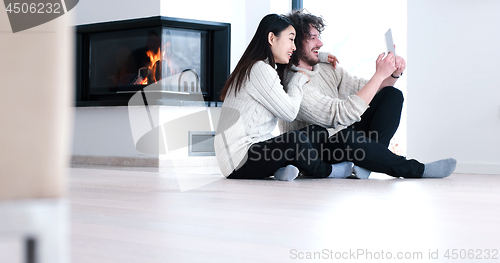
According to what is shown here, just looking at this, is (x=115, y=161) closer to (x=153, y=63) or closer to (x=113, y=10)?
(x=153, y=63)

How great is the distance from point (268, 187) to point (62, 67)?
170 centimetres

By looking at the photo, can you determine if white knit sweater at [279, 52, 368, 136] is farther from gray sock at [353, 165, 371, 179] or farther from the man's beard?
gray sock at [353, 165, 371, 179]

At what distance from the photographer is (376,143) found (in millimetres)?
2393

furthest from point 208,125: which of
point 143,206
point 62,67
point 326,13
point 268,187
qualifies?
point 62,67

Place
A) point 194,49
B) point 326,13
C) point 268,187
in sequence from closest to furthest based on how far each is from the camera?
point 268,187 → point 194,49 → point 326,13

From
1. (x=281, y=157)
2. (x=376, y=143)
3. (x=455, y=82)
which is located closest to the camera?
(x=281, y=157)

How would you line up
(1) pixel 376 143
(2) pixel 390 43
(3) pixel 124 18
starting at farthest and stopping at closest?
(3) pixel 124 18 → (2) pixel 390 43 → (1) pixel 376 143

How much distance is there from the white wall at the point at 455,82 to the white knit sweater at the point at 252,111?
1270 millimetres

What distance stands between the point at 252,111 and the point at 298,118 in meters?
0.34

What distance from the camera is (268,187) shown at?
2021mm

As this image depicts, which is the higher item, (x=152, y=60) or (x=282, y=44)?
(x=282, y=44)

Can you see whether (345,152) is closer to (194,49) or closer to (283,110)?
(283,110)

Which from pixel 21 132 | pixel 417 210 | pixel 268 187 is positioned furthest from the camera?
pixel 268 187

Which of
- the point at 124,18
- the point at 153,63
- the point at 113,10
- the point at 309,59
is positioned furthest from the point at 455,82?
the point at 113,10
